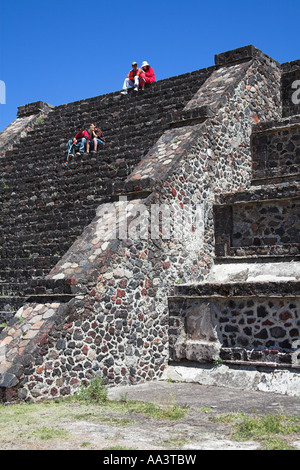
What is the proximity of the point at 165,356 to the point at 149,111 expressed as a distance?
19.5 ft

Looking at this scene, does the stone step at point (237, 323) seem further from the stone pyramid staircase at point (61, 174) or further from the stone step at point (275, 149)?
the stone step at point (275, 149)

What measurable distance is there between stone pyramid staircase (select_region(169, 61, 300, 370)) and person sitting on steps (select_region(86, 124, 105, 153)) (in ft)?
11.1

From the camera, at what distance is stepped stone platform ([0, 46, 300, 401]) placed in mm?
8016

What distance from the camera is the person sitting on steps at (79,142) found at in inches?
503

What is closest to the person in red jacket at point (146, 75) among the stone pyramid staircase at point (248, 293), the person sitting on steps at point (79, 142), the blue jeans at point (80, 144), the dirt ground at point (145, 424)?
the person sitting on steps at point (79, 142)

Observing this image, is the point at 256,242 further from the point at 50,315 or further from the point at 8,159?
the point at 8,159

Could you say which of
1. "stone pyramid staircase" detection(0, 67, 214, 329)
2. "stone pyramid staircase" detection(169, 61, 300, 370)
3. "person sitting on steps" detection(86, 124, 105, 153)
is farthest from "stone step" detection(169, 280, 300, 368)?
"person sitting on steps" detection(86, 124, 105, 153)

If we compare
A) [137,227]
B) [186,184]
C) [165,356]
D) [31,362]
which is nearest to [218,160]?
[186,184]

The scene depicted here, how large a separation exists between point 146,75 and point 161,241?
6.68 metres

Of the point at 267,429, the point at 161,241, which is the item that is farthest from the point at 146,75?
the point at 267,429

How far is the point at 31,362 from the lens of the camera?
7.28m

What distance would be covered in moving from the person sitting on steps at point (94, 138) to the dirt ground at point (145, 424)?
623 centimetres

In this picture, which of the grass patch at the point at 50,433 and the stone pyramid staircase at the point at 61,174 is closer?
the grass patch at the point at 50,433

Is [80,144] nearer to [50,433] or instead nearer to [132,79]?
[132,79]
